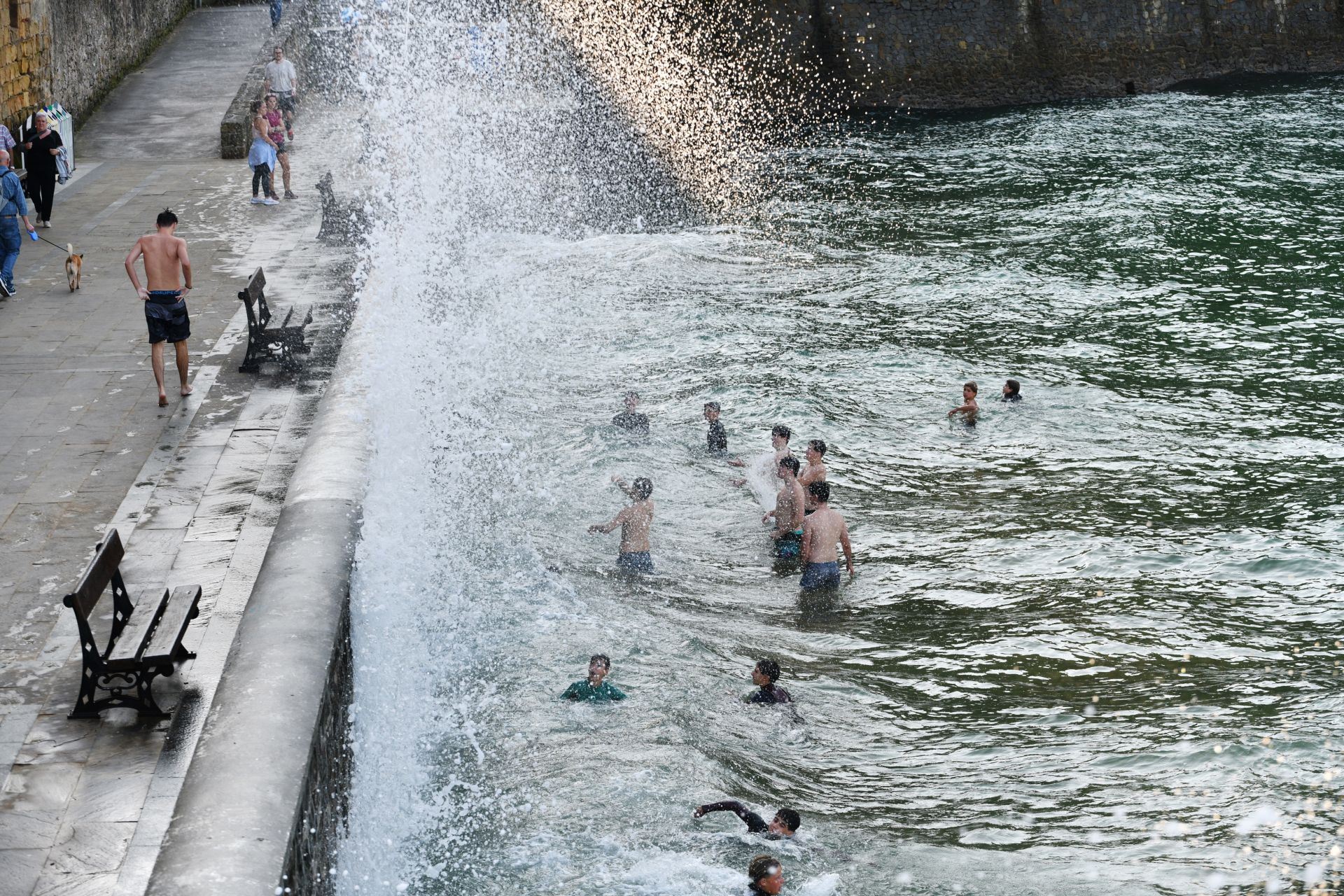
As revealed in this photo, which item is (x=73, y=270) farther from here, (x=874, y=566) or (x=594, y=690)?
(x=874, y=566)

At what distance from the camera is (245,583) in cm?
796

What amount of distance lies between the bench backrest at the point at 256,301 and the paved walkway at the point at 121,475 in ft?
1.22

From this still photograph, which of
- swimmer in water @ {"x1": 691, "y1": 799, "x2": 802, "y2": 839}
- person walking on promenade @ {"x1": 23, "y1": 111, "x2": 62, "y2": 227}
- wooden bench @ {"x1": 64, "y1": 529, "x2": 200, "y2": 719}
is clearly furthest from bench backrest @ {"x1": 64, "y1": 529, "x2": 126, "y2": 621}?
person walking on promenade @ {"x1": 23, "y1": 111, "x2": 62, "y2": 227}

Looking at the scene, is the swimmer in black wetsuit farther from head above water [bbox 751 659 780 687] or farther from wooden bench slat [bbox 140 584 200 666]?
wooden bench slat [bbox 140 584 200 666]

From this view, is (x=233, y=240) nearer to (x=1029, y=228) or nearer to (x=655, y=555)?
(x=655, y=555)

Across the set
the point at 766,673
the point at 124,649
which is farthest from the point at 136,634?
the point at 766,673

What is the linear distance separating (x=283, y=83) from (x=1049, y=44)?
17064 millimetres

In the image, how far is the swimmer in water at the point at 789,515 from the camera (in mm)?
11164

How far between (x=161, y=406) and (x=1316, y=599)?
9.38 metres

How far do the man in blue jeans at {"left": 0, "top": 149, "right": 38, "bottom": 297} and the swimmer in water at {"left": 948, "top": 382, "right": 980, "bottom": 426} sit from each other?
995 centimetres

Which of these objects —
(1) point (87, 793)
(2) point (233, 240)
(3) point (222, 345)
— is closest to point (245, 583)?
(1) point (87, 793)

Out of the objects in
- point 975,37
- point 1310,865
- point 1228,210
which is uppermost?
point 975,37

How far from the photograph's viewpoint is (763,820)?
748 cm

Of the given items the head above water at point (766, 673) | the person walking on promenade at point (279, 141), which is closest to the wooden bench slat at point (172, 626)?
the head above water at point (766, 673)
